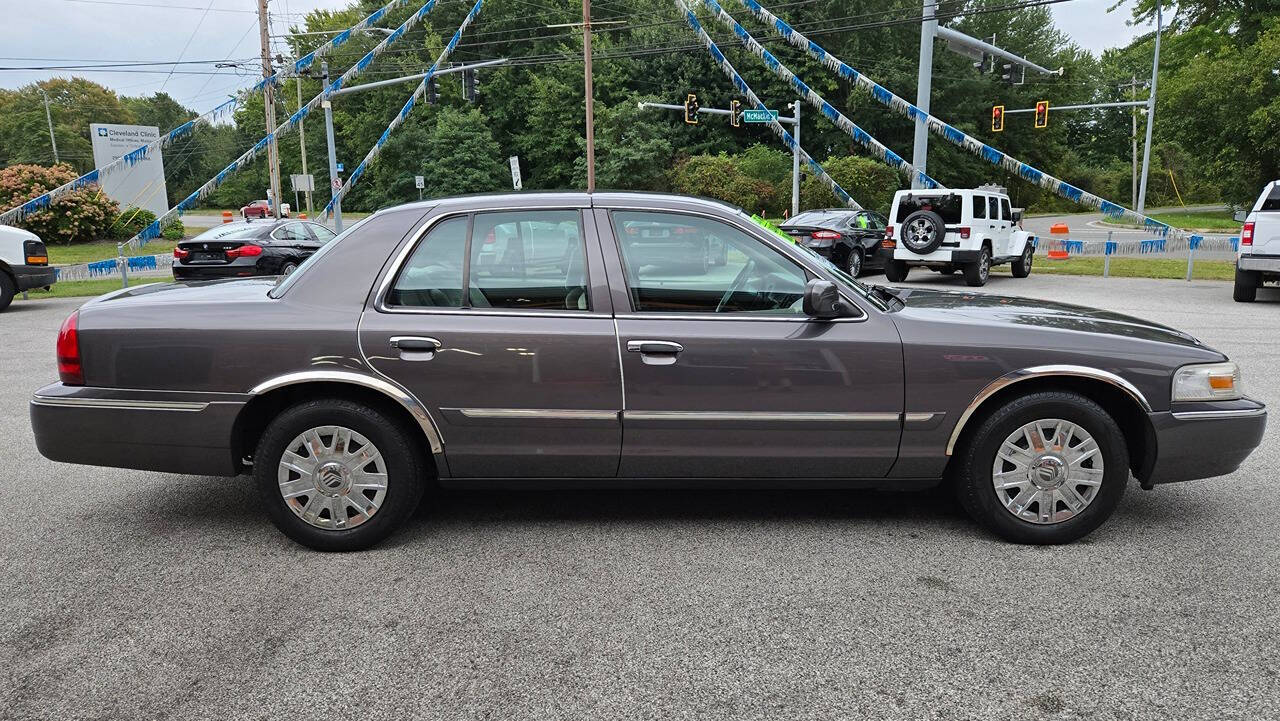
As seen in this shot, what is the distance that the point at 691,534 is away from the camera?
13.6ft

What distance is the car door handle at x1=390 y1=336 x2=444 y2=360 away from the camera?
3783 millimetres

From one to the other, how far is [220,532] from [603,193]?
97.4 inches

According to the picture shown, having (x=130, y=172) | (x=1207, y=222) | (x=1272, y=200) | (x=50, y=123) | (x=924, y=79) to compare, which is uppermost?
(x=50, y=123)

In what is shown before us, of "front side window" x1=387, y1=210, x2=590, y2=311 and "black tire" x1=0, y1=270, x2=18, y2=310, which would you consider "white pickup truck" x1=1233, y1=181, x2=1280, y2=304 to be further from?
"black tire" x1=0, y1=270, x2=18, y2=310

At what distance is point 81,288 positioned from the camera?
57.3 feet

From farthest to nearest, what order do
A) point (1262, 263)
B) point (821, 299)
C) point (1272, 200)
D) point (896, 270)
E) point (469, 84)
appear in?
point (469, 84), point (896, 270), point (1262, 263), point (1272, 200), point (821, 299)

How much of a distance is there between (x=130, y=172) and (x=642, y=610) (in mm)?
38361

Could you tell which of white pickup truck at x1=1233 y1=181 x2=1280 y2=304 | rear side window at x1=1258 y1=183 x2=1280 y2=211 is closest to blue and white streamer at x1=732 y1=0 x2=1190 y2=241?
white pickup truck at x1=1233 y1=181 x2=1280 y2=304

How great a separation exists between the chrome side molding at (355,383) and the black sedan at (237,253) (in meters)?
11.3

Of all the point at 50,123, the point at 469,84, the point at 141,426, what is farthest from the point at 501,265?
the point at 50,123

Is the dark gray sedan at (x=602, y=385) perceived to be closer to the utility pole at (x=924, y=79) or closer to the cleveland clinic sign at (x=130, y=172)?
the utility pole at (x=924, y=79)

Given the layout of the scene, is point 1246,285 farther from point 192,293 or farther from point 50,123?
point 50,123

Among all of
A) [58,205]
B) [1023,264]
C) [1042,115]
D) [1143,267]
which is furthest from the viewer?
[1042,115]

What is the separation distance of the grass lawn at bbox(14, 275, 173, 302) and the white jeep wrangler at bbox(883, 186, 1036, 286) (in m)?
14.4
